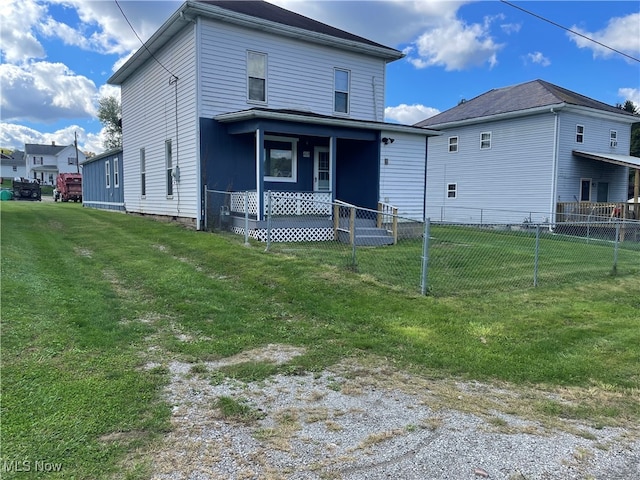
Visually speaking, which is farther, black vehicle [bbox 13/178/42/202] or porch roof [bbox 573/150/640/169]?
black vehicle [bbox 13/178/42/202]

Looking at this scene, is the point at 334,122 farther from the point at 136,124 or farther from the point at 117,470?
the point at 117,470

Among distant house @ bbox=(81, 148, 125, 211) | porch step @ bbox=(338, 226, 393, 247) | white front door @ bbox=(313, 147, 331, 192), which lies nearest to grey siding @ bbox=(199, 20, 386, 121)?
white front door @ bbox=(313, 147, 331, 192)

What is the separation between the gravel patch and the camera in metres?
2.87

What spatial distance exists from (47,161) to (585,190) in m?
88.7

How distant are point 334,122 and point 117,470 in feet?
39.2

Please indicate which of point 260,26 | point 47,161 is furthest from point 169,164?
point 47,161

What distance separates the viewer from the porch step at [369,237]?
12.7 metres

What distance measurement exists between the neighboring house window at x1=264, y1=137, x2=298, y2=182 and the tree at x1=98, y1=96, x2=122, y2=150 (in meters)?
48.8

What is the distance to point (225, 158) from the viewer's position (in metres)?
14.2

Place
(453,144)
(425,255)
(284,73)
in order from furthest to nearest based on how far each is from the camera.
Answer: (453,144), (284,73), (425,255)

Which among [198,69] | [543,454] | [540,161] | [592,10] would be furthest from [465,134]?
[543,454]

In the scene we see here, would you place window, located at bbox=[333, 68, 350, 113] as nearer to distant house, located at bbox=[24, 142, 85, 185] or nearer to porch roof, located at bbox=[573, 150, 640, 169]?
porch roof, located at bbox=[573, 150, 640, 169]

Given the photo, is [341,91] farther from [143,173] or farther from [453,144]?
[453,144]

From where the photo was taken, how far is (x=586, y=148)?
23.2m
